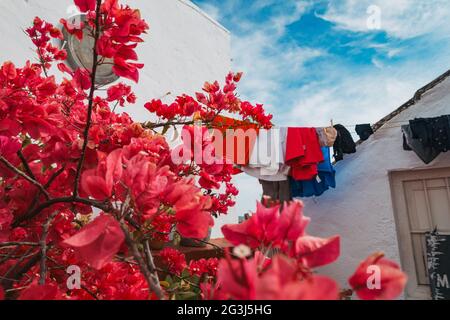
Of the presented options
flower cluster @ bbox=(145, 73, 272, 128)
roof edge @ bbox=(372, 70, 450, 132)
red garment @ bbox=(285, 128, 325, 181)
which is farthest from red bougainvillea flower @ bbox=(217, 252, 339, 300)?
roof edge @ bbox=(372, 70, 450, 132)

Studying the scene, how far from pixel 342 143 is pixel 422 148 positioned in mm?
716

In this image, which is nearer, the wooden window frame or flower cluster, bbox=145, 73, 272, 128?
flower cluster, bbox=145, 73, 272, 128

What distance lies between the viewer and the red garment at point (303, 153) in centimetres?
290

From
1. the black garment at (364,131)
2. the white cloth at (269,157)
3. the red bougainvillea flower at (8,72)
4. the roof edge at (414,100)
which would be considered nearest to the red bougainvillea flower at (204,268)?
the red bougainvillea flower at (8,72)

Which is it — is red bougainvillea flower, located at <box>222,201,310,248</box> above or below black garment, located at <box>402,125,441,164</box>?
below

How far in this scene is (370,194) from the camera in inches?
122

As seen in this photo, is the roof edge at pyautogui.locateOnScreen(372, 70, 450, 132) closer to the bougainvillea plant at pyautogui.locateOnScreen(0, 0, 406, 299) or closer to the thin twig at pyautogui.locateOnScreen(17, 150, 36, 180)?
the bougainvillea plant at pyautogui.locateOnScreen(0, 0, 406, 299)

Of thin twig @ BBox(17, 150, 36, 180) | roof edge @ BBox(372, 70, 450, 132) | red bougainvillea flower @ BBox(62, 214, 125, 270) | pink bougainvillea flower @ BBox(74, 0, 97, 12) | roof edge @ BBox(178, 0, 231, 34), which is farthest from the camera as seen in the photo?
roof edge @ BBox(178, 0, 231, 34)

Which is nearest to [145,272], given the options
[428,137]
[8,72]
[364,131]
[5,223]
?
[5,223]

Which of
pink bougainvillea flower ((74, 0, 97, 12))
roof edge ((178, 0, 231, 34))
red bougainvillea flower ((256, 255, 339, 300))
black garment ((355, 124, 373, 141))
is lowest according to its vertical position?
red bougainvillea flower ((256, 255, 339, 300))

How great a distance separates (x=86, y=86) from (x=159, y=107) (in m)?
0.35

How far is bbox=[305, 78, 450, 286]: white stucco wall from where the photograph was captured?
291 cm

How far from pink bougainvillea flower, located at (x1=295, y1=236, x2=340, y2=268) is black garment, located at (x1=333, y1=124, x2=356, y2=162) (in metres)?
3.06

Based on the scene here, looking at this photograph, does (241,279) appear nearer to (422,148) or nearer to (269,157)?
(269,157)
